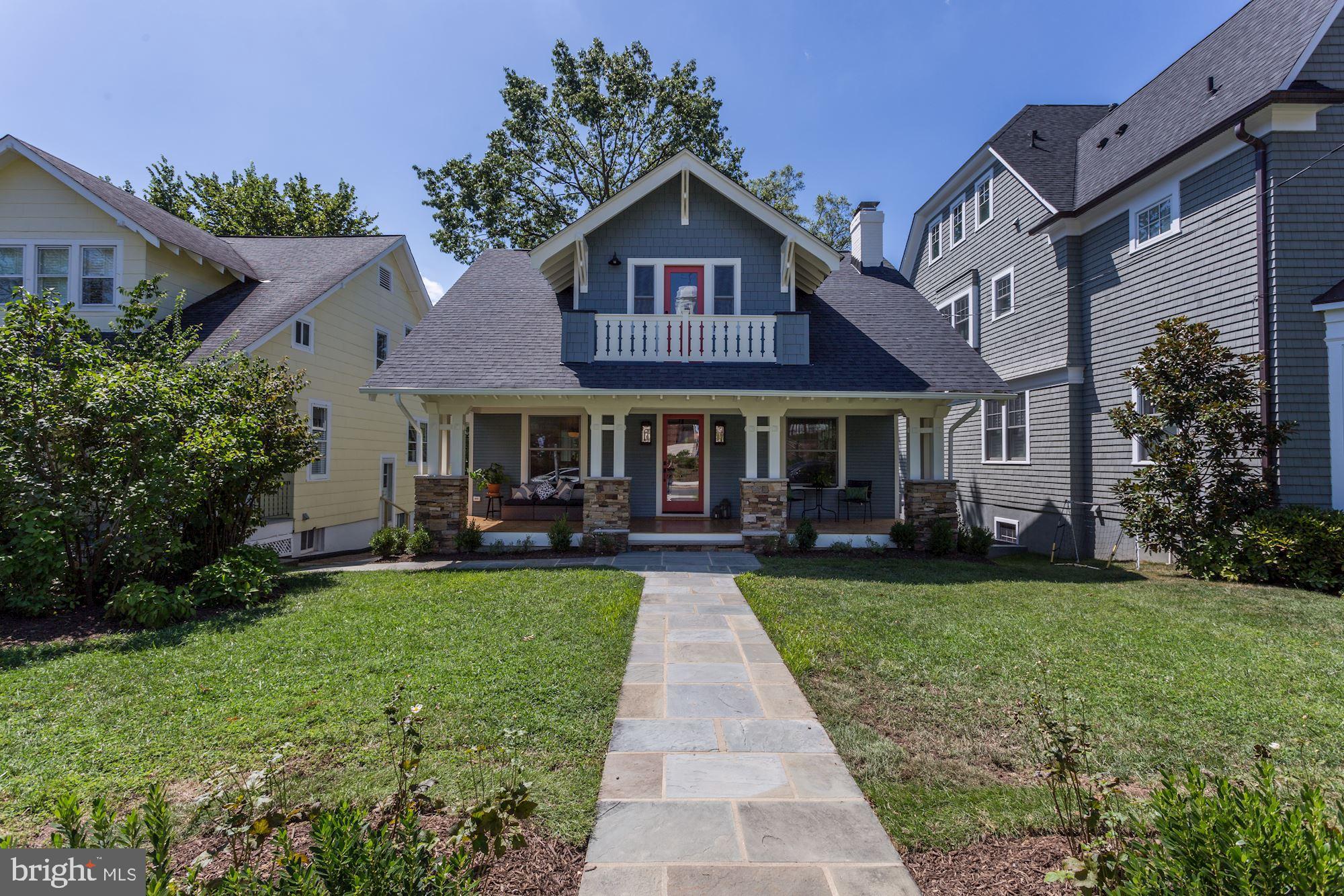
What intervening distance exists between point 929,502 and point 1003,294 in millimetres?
7140

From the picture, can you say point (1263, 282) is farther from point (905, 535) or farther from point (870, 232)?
point (870, 232)

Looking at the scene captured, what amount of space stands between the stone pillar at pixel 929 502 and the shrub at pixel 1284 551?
338cm

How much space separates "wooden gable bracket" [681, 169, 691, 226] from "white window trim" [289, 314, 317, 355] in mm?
8076

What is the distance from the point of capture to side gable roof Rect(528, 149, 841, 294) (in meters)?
10.6

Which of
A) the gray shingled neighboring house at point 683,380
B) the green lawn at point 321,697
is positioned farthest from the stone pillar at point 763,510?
Answer: the green lawn at point 321,697

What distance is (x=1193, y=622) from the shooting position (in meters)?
5.98

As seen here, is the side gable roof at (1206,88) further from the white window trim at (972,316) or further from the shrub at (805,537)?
the shrub at (805,537)

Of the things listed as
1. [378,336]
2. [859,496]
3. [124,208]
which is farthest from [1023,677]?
[124,208]

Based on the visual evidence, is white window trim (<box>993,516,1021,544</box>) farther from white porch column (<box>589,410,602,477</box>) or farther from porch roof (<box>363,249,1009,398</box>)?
white porch column (<box>589,410,602,477</box>)

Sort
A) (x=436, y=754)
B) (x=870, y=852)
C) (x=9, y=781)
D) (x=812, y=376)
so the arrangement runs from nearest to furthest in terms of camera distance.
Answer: (x=870, y=852) < (x=9, y=781) < (x=436, y=754) < (x=812, y=376)

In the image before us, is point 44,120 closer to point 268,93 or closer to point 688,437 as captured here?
point 268,93

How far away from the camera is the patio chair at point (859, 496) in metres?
12.6

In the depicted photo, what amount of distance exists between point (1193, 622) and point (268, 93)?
15138mm

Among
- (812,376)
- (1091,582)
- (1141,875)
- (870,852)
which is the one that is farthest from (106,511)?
(1091,582)
